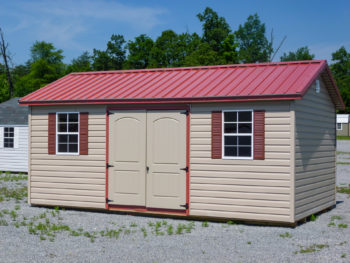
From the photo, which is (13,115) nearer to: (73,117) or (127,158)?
(73,117)

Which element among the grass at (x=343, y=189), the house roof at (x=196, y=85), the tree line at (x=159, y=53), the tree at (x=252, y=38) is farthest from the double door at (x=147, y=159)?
the tree at (x=252, y=38)

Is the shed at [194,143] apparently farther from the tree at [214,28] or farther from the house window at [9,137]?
the tree at [214,28]

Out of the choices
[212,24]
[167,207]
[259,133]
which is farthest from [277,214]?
[212,24]

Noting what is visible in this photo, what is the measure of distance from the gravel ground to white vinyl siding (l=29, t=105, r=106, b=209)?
2.25ft

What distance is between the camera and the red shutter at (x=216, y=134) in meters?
10.7

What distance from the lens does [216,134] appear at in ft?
35.3

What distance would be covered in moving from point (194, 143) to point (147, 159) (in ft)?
4.03

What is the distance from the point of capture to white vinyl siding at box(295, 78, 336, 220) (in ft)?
34.2

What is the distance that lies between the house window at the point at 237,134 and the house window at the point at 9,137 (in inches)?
557

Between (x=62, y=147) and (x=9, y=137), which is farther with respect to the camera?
(x=9, y=137)

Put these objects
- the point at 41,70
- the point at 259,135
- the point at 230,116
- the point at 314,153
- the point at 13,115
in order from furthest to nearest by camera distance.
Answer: the point at 41,70 → the point at 13,115 → the point at 314,153 → the point at 230,116 → the point at 259,135

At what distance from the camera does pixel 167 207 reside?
11.2 m

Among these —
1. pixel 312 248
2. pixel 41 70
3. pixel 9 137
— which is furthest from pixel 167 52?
pixel 312 248

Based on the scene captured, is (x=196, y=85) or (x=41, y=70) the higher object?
(x=41, y=70)
